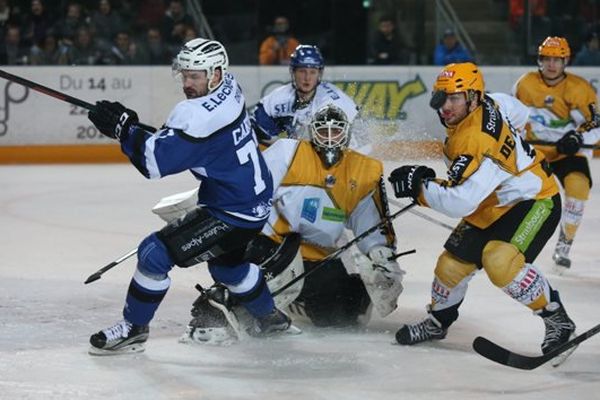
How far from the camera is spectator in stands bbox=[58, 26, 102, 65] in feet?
34.0

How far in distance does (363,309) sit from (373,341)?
27 cm

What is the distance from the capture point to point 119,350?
4.39 m

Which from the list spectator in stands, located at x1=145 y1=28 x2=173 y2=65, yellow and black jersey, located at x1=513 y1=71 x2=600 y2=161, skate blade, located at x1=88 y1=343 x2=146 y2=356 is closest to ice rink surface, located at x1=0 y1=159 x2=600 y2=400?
skate blade, located at x1=88 y1=343 x2=146 y2=356

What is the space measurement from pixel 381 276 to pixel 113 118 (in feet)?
3.89

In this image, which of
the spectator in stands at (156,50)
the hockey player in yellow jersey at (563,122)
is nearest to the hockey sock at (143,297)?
the hockey player in yellow jersey at (563,122)

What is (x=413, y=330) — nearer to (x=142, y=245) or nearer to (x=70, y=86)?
(x=142, y=245)

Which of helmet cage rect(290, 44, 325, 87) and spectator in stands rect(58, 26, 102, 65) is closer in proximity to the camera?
helmet cage rect(290, 44, 325, 87)

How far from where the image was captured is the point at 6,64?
1027 centimetres

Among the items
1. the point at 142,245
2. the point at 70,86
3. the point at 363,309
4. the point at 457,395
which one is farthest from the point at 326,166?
the point at 70,86

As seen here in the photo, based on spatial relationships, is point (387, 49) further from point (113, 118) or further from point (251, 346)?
point (113, 118)

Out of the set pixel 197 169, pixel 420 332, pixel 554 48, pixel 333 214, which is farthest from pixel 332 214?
pixel 554 48

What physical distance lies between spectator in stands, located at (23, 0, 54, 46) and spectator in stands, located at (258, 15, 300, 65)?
1.76 m

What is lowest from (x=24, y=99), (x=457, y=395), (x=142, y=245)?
(x=24, y=99)

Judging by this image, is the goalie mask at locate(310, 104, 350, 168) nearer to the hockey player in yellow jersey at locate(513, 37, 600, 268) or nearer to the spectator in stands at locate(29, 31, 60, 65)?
the hockey player in yellow jersey at locate(513, 37, 600, 268)
